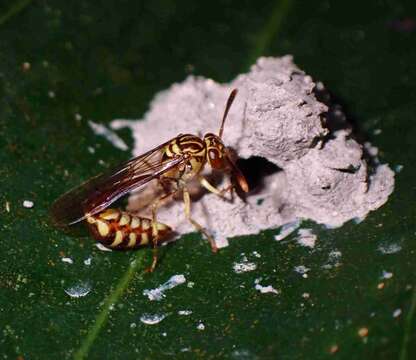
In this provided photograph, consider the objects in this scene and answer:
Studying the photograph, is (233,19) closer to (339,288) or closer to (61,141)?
(61,141)

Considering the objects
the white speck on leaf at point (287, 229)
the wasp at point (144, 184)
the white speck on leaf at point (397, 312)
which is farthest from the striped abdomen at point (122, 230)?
the white speck on leaf at point (397, 312)

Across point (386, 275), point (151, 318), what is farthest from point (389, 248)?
point (151, 318)

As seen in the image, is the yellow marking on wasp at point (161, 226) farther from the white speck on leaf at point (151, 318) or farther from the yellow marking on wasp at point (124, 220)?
the white speck on leaf at point (151, 318)

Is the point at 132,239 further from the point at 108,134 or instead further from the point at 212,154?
the point at 108,134

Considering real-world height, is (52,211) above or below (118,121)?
below

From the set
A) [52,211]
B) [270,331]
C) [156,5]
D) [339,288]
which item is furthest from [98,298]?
[156,5]

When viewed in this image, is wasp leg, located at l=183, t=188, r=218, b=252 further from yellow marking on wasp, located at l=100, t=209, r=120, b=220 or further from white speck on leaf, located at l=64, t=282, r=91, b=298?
white speck on leaf, located at l=64, t=282, r=91, b=298

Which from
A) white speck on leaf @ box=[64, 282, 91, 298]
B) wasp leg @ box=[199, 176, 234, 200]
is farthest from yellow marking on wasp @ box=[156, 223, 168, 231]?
white speck on leaf @ box=[64, 282, 91, 298]
